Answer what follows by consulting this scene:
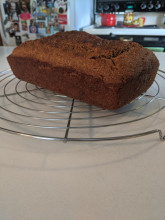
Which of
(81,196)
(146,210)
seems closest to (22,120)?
(81,196)

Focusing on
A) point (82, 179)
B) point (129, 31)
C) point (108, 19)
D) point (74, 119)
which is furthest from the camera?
point (108, 19)

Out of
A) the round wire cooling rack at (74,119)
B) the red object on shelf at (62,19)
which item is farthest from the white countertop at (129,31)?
the round wire cooling rack at (74,119)

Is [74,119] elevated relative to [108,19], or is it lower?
lower

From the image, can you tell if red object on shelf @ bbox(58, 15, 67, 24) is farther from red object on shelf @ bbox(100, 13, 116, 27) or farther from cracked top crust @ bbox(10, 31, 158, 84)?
cracked top crust @ bbox(10, 31, 158, 84)

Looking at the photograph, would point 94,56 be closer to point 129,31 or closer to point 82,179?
point 82,179

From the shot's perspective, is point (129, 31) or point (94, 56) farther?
point (129, 31)

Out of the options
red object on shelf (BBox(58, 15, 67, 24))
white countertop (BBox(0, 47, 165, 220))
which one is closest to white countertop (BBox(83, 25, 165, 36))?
red object on shelf (BBox(58, 15, 67, 24))

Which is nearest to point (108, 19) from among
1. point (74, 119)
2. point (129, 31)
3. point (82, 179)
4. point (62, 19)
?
point (129, 31)
